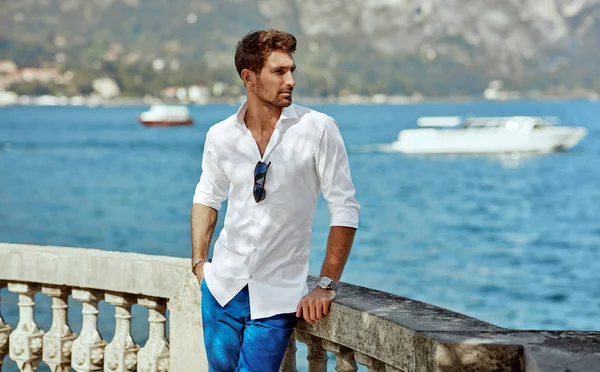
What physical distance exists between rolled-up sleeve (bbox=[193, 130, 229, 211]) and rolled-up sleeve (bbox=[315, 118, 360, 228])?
47 centimetres

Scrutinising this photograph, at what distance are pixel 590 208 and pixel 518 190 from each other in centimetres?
1096

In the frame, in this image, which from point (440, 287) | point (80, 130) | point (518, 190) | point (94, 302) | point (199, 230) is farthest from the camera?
point (80, 130)

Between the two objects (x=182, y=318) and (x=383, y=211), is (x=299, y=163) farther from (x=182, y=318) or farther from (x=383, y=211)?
(x=383, y=211)

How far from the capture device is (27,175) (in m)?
95.6

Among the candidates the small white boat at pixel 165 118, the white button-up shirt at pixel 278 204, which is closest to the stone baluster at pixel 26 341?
the white button-up shirt at pixel 278 204

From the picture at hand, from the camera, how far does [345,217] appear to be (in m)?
4.05

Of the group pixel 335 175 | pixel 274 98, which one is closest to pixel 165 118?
pixel 274 98

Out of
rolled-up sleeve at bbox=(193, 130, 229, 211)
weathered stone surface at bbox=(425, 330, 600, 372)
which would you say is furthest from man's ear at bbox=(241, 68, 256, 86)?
weathered stone surface at bbox=(425, 330, 600, 372)

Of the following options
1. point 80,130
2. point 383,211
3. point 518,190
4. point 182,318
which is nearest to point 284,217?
point 182,318

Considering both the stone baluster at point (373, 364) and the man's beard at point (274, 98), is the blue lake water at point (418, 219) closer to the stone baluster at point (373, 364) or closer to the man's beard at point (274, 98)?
the stone baluster at point (373, 364)

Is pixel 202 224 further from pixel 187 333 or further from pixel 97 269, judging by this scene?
pixel 97 269

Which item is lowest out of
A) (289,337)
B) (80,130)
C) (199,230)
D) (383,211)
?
(289,337)

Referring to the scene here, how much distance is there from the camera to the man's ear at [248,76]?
412cm

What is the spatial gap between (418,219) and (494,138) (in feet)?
133
